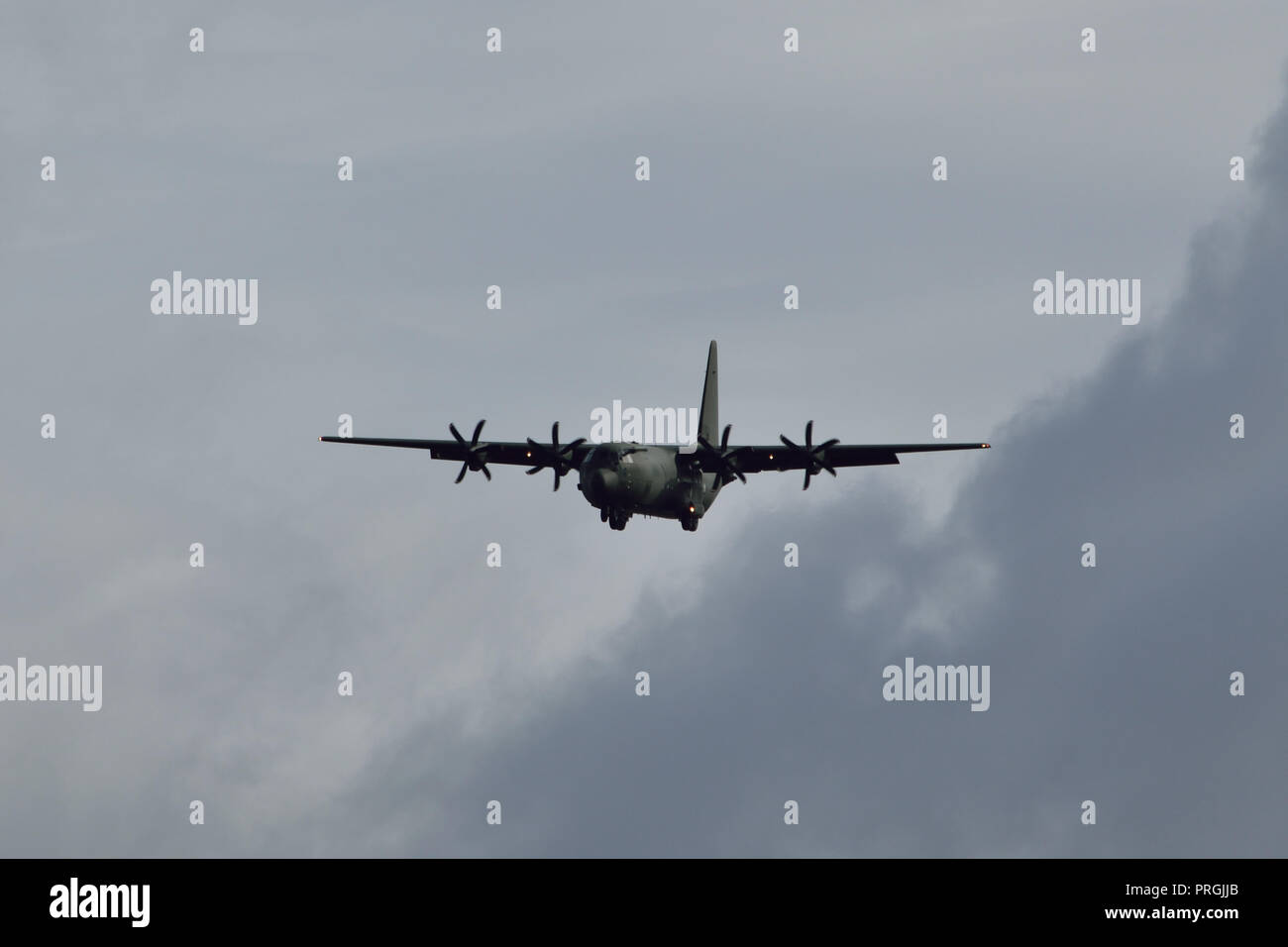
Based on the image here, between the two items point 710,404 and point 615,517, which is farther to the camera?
point 710,404

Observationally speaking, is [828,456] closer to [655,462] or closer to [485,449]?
[655,462]

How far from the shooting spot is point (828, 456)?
81688 millimetres

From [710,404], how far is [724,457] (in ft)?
41.4

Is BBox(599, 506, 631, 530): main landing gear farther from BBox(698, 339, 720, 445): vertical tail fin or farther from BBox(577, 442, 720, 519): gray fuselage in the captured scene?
BBox(698, 339, 720, 445): vertical tail fin

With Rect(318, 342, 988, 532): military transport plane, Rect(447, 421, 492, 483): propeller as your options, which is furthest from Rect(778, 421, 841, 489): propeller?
Rect(447, 421, 492, 483): propeller

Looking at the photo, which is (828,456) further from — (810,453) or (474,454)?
(474,454)

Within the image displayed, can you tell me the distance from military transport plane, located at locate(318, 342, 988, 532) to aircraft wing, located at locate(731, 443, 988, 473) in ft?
0.15

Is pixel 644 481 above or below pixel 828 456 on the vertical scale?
below

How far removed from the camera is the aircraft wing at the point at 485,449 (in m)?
84.2

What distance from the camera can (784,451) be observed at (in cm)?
8212

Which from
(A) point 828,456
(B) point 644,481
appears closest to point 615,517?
(B) point 644,481

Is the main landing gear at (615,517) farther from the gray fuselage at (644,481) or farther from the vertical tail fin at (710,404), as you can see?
the vertical tail fin at (710,404)
